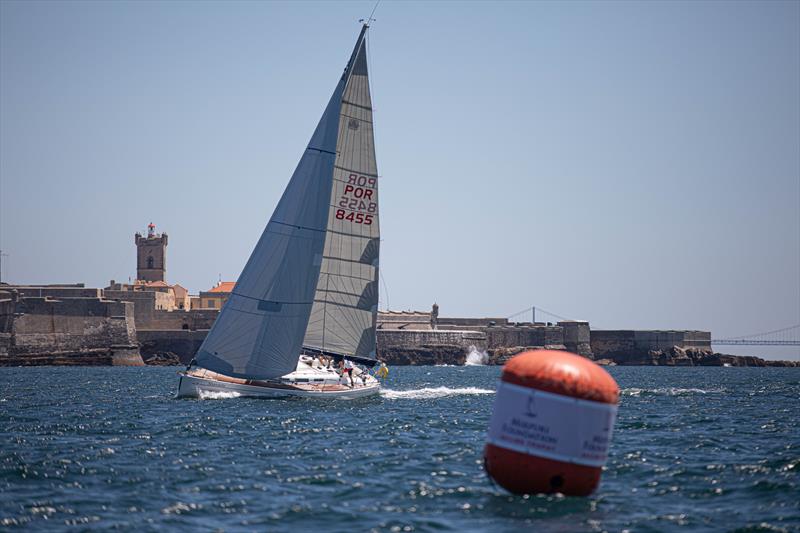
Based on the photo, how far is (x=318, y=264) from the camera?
33.8 m

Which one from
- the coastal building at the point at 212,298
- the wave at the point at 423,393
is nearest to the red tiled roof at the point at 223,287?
the coastal building at the point at 212,298

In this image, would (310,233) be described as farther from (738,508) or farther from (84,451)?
(738,508)

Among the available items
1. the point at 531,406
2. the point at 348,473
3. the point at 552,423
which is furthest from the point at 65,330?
the point at 552,423

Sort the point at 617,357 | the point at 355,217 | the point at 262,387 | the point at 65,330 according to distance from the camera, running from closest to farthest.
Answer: the point at 262,387 < the point at 355,217 < the point at 65,330 < the point at 617,357

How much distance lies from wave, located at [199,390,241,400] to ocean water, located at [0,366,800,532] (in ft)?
7.94

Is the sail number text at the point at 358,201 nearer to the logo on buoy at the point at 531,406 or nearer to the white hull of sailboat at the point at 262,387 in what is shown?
the white hull of sailboat at the point at 262,387

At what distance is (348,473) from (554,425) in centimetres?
528

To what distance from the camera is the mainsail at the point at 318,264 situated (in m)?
32.7

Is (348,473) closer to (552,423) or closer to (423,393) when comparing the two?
(552,423)

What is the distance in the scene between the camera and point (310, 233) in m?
33.7

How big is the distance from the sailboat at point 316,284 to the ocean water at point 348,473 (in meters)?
2.80

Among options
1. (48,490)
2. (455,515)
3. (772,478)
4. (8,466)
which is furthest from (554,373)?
(8,466)

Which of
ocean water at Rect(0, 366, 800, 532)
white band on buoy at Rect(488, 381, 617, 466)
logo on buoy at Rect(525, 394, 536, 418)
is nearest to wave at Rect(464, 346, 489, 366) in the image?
ocean water at Rect(0, 366, 800, 532)

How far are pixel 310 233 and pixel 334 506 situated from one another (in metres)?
20.2
